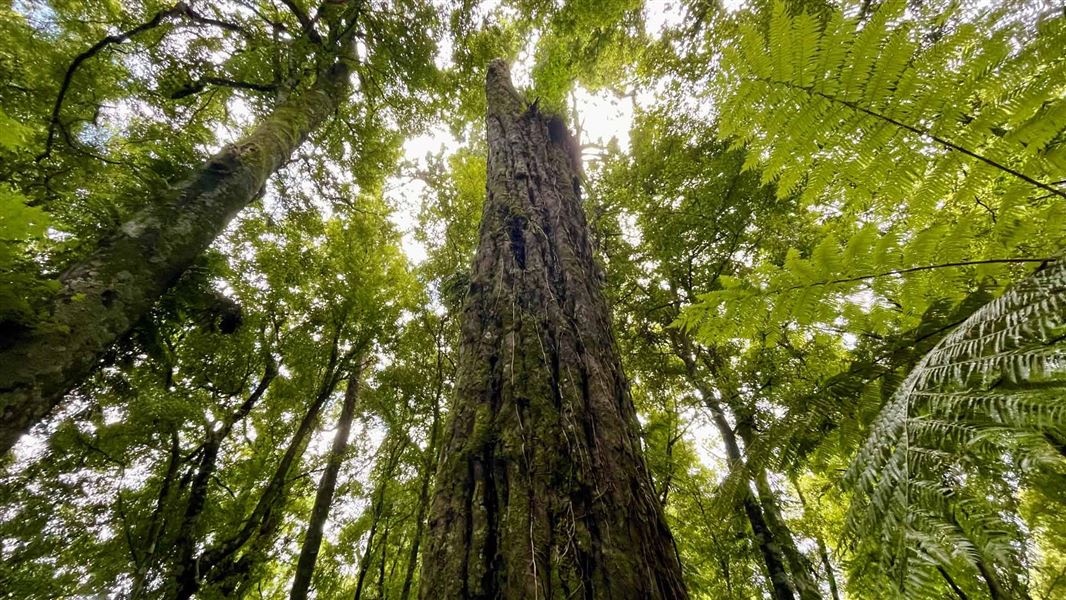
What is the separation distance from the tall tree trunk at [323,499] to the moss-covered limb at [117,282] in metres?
2.62

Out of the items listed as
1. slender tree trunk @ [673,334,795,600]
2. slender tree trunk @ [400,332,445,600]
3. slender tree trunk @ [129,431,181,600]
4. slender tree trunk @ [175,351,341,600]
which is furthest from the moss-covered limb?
slender tree trunk @ [673,334,795,600]

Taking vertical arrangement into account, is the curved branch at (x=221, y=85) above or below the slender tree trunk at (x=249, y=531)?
above

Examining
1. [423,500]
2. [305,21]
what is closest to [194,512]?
[423,500]

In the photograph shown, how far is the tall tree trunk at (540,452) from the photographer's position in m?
1.13

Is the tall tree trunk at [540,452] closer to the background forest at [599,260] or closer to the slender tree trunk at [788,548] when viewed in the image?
the background forest at [599,260]

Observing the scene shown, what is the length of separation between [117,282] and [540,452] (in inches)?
106

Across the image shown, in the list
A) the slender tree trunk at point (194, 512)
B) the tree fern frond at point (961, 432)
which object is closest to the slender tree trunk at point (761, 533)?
the tree fern frond at point (961, 432)

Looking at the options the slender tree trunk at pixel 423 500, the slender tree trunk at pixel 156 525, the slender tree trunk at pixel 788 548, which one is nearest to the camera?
the slender tree trunk at pixel 156 525

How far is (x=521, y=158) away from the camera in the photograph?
10.3ft

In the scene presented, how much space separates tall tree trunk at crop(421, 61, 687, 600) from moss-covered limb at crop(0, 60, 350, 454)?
201cm

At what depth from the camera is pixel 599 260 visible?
4.39 m

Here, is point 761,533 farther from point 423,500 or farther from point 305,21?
point 305,21

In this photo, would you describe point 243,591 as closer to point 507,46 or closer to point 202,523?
point 202,523

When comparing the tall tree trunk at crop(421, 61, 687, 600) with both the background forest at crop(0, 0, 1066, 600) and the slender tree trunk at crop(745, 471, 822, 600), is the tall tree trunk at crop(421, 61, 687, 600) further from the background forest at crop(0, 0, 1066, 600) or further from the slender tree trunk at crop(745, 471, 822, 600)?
the slender tree trunk at crop(745, 471, 822, 600)
